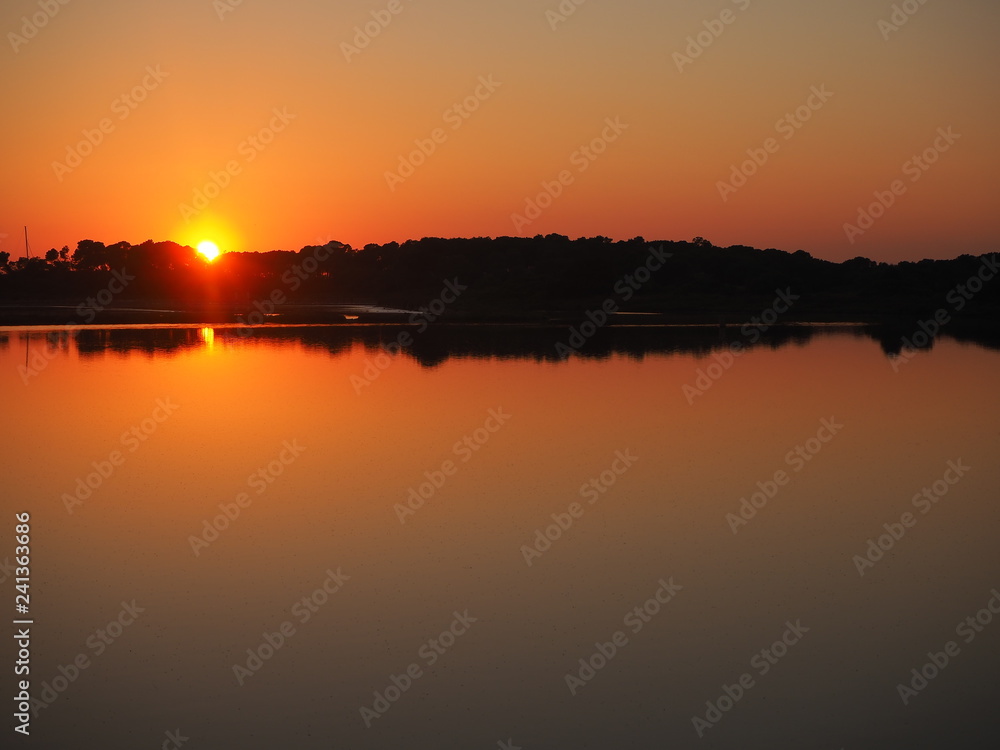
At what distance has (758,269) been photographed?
405ft

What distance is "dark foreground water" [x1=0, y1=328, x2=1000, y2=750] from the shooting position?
891 cm

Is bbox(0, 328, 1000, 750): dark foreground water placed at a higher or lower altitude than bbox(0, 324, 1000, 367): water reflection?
lower

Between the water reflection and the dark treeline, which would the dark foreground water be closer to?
the water reflection

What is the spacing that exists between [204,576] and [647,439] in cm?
1106

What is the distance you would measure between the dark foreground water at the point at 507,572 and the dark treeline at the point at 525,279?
54.4 metres

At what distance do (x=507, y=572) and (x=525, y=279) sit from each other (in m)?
110

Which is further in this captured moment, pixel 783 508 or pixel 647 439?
pixel 647 439

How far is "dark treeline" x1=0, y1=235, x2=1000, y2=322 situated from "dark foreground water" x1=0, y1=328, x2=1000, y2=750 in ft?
178

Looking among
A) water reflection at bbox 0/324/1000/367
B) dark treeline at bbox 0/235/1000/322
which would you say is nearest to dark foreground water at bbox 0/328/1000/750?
water reflection at bbox 0/324/1000/367

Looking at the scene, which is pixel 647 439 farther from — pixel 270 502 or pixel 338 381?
pixel 338 381

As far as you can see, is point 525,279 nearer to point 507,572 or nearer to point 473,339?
point 473,339

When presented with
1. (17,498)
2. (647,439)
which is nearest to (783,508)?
(647,439)

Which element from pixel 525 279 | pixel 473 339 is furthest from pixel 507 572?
pixel 525 279

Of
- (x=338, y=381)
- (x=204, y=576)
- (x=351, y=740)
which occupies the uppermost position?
(x=338, y=381)
